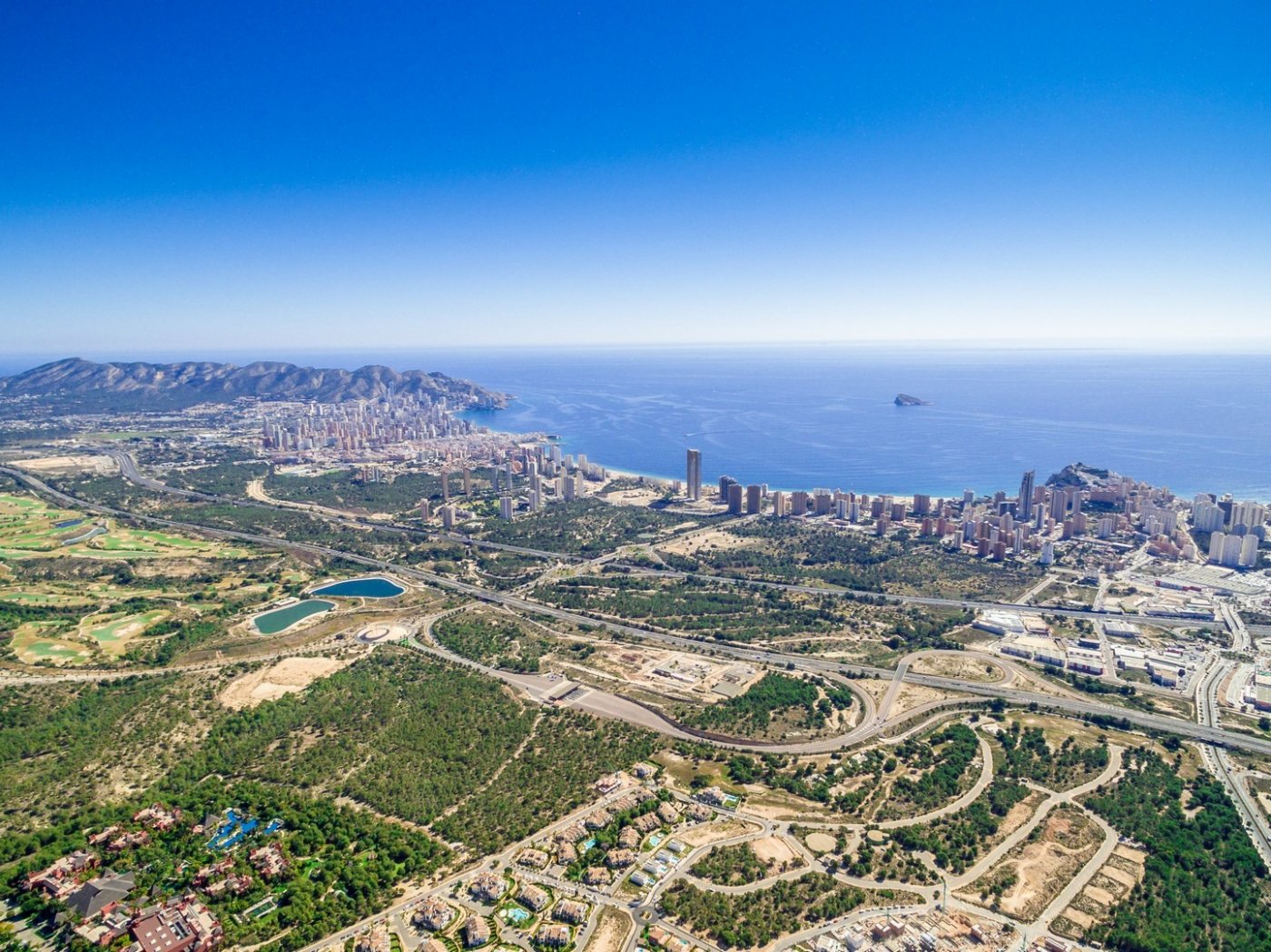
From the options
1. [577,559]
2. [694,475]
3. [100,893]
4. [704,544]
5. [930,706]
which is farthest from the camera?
[694,475]

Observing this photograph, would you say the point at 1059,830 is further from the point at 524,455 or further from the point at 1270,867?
the point at 524,455

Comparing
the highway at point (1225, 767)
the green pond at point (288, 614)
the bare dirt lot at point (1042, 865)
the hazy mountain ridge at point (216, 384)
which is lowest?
the highway at point (1225, 767)

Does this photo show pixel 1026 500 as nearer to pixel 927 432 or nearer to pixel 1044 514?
pixel 1044 514

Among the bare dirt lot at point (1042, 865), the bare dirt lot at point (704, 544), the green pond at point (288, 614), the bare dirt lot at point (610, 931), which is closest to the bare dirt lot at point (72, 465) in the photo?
the green pond at point (288, 614)

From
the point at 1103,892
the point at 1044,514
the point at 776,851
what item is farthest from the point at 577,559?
the point at 1103,892

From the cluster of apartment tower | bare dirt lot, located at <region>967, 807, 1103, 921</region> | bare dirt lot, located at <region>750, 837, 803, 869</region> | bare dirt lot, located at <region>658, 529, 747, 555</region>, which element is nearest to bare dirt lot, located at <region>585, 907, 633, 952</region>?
bare dirt lot, located at <region>750, 837, 803, 869</region>

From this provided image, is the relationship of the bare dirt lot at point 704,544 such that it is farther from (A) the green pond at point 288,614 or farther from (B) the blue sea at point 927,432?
(A) the green pond at point 288,614

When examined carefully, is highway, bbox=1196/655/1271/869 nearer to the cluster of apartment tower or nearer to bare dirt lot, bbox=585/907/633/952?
the cluster of apartment tower
